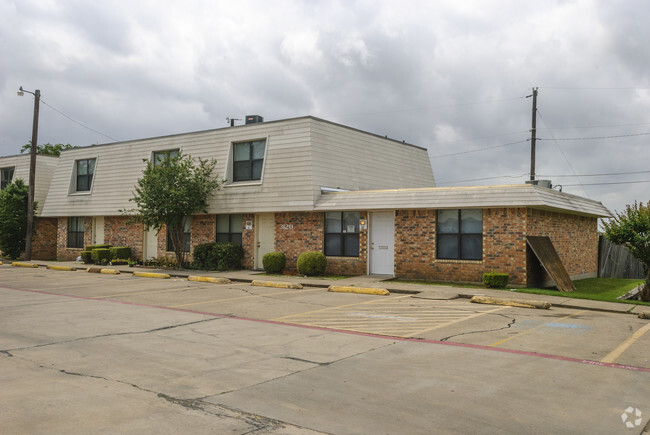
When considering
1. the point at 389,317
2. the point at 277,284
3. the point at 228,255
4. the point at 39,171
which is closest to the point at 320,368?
the point at 389,317

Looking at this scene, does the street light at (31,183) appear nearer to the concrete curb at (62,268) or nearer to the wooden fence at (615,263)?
the concrete curb at (62,268)

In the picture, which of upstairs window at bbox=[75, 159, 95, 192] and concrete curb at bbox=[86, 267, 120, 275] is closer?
concrete curb at bbox=[86, 267, 120, 275]

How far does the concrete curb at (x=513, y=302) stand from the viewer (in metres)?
14.3

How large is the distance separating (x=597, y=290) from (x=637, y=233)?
2.92 m

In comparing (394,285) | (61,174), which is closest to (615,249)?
(394,285)

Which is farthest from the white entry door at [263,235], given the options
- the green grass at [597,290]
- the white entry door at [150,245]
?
the green grass at [597,290]

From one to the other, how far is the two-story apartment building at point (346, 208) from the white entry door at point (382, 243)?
4 cm

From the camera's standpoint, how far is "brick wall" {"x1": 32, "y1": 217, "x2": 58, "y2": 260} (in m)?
35.3

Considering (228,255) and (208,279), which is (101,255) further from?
(208,279)

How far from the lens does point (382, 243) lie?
70.2 feet

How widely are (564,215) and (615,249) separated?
24.4 ft

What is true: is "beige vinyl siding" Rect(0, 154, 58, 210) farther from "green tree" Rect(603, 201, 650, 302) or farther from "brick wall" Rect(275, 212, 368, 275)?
"green tree" Rect(603, 201, 650, 302)

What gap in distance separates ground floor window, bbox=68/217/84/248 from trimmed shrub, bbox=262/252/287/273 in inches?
586

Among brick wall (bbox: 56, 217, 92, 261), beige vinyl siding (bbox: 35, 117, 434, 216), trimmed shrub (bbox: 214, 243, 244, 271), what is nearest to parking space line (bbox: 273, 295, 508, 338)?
beige vinyl siding (bbox: 35, 117, 434, 216)
